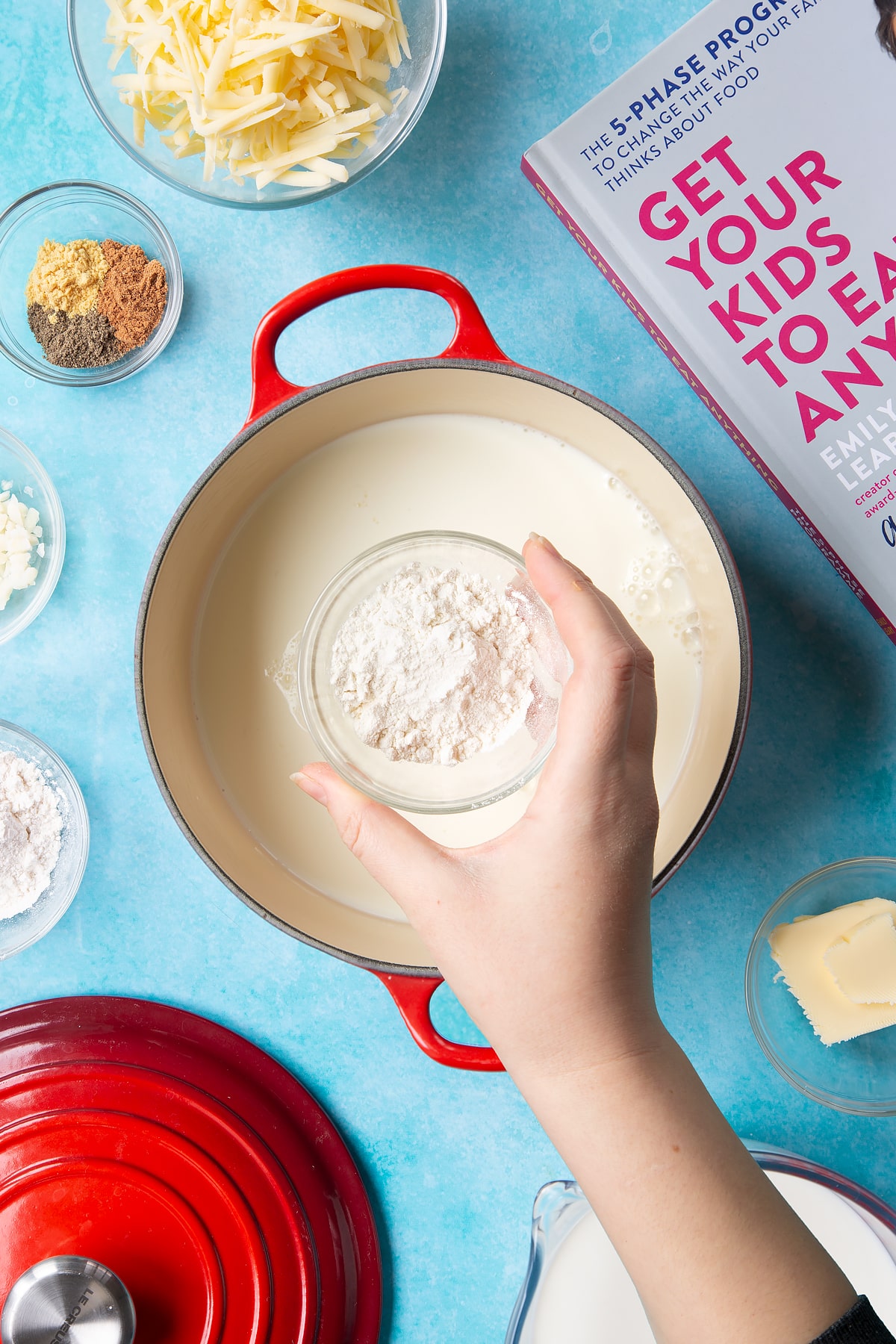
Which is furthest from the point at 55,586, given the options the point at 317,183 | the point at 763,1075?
the point at 763,1075

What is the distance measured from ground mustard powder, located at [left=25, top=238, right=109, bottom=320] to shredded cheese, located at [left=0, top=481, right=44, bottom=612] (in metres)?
0.21

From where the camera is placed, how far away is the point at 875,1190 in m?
0.94

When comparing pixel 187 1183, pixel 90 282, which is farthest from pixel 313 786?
pixel 90 282

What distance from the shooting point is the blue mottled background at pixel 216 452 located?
93cm

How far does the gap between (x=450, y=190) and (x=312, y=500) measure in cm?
35

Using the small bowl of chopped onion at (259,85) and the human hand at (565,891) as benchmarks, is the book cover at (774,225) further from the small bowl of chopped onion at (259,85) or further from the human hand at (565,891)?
the human hand at (565,891)

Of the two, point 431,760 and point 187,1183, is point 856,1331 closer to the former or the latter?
point 431,760

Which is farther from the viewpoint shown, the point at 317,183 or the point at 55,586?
the point at 55,586

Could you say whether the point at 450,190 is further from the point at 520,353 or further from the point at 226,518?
the point at 226,518

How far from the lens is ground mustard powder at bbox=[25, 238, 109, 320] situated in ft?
3.08

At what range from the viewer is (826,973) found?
0.89m

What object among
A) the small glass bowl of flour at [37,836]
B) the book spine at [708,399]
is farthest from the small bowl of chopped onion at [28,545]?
the book spine at [708,399]

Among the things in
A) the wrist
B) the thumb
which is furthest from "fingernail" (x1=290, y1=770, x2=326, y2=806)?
the wrist

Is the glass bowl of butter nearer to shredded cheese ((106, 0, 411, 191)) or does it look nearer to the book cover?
the book cover
